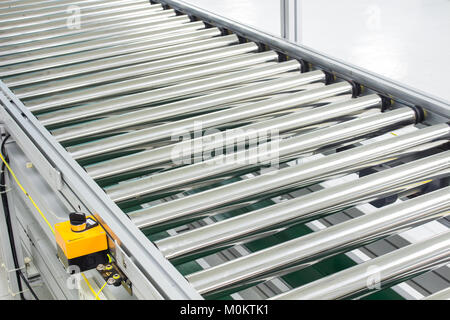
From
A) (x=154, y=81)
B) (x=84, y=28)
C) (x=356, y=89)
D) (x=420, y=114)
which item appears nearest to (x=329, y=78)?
(x=356, y=89)

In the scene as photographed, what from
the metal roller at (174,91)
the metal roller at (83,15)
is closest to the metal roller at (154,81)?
the metal roller at (174,91)

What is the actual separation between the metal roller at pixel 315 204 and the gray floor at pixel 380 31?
463 centimetres

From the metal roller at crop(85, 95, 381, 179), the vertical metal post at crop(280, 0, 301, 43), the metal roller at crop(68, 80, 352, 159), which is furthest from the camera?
the vertical metal post at crop(280, 0, 301, 43)

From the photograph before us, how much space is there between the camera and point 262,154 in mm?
2158

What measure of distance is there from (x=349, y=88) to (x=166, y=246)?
1.35 m

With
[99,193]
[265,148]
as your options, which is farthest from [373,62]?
[99,193]

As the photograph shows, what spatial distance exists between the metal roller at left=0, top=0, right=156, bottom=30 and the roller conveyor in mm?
218

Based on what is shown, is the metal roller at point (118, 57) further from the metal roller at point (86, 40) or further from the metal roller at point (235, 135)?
the metal roller at point (235, 135)

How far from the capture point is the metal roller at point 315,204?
5.76ft

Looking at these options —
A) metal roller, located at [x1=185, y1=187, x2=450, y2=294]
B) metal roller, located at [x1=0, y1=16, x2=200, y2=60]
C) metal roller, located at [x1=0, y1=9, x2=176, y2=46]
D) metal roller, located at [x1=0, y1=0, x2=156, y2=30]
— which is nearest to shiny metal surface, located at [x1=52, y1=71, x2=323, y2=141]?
metal roller, located at [x1=185, y1=187, x2=450, y2=294]

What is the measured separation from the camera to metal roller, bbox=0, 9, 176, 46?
11.8 ft

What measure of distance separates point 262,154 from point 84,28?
2031 millimetres

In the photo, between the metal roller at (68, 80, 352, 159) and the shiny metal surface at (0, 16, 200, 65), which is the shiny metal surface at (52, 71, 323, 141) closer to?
the metal roller at (68, 80, 352, 159)

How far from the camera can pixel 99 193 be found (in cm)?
189
